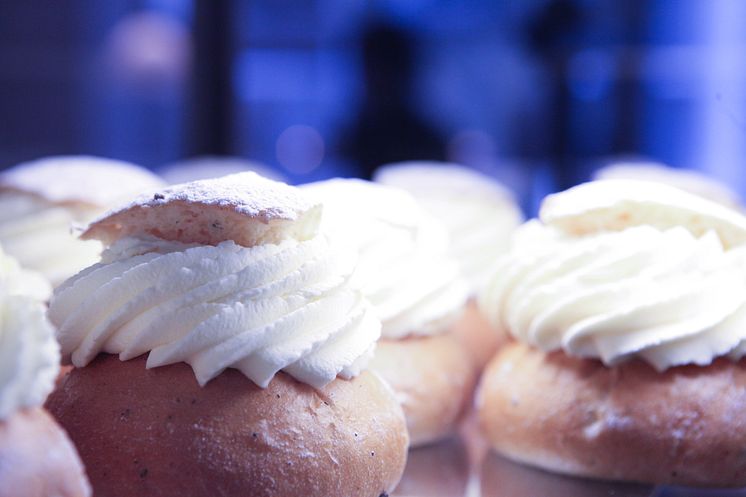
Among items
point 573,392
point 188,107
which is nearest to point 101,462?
point 573,392

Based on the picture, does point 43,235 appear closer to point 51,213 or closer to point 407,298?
point 51,213

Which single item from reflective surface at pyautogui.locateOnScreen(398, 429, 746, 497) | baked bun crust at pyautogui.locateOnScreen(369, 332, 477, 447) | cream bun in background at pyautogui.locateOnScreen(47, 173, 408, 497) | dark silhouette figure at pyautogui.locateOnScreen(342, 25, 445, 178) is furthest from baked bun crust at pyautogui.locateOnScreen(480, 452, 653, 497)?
dark silhouette figure at pyautogui.locateOnScreen(342, 25, 445, 178)

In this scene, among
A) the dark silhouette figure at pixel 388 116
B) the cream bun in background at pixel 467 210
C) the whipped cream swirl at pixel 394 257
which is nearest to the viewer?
the whipped cream swirl at pixel 394 257

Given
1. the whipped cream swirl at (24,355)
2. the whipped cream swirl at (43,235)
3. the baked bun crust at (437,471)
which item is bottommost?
the baked bun crust at (437,471)

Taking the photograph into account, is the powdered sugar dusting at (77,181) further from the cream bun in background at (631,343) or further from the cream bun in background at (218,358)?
the cream bun in background at (631,343)

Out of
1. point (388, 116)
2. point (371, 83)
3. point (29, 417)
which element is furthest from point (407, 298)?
point (371, 83)

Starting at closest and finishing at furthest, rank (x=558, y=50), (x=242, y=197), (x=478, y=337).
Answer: (x=242, y=197) → (x=478, y=337) → (x=558, y=50)

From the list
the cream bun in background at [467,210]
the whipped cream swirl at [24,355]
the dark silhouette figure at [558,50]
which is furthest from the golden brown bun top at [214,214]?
the dark silhouette figure at [558,50]
